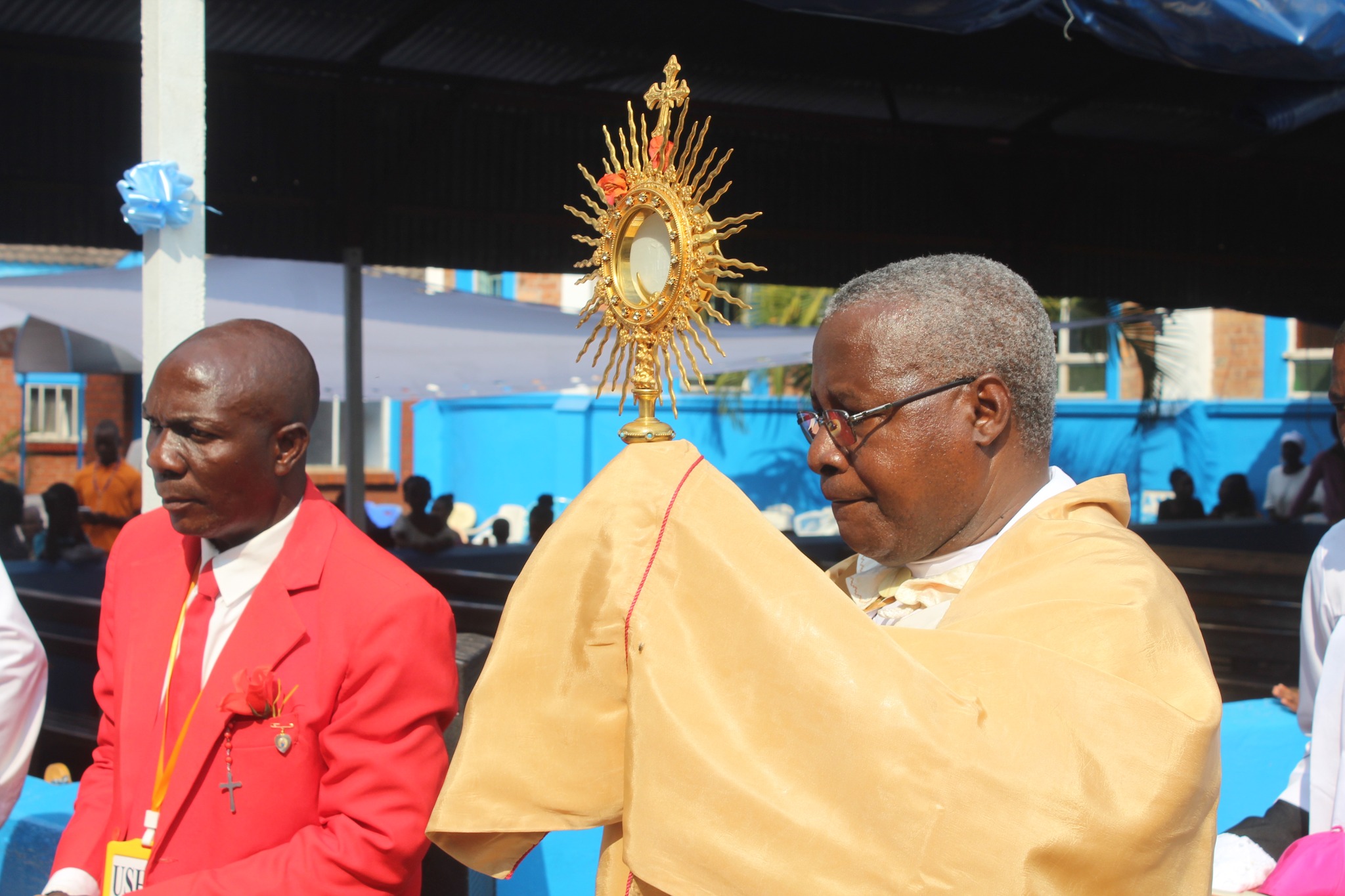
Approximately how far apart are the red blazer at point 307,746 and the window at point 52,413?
15.5 m

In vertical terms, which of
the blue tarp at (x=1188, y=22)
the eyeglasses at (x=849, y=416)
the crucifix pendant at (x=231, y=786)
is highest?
the blue tarp at (x=1188, y=22)

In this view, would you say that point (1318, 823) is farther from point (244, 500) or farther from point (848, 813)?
point (244, 500)

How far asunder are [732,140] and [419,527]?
462cm

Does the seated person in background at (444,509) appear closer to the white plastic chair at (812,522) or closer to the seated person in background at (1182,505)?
the white plastic chair at (812,522)

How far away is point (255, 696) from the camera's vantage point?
1801 mm

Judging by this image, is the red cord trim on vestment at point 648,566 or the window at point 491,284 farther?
the window at point 491,284

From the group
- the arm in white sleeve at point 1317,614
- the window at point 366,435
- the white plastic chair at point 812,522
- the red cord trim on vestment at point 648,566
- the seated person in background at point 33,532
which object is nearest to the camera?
the red cord trim on vestment at point 648,566

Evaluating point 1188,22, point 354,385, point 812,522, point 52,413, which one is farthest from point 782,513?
point 1188,22

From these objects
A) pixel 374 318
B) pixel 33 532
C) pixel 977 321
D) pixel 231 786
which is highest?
pixel 374 318

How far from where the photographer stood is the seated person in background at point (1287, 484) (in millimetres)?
11531

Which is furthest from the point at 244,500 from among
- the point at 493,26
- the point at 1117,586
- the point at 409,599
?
the point at 493,26

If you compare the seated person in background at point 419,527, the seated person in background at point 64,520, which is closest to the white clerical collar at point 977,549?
the seated person in background at point 419,527

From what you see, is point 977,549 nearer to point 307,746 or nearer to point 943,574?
point 943,574

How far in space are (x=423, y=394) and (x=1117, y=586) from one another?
9214 millimetres
